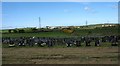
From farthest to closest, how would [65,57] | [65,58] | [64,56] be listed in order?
[64,56], [65,57], [65,58]

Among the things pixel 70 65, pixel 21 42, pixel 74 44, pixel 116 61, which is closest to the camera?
pixel 70 65

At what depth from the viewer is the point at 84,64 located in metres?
21.3

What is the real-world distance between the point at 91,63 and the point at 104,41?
22.2 metres

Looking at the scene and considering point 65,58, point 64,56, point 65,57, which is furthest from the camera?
point 64,56

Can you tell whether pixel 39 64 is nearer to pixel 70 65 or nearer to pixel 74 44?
Answer: pixel 70 65

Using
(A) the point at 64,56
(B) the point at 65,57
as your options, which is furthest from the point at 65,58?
(A) the point at 64,56

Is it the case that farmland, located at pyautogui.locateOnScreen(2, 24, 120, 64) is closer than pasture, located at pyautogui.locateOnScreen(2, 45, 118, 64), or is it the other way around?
pasture, located at pyautogui.locateOnScreen(2, 45, 118, 64)

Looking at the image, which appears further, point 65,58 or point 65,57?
point 65,57

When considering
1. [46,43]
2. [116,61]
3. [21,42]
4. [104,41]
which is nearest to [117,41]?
[104,41]

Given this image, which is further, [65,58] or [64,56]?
[64,56]

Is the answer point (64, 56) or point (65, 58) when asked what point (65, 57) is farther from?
point (64, 56)

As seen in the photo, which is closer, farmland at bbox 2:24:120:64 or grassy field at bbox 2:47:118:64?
grassy field at bbox 2:47:118:64

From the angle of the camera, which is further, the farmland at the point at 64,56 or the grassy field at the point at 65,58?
the farmland at the point at 64,56

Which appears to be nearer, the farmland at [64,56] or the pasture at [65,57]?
the pasture at [65,57]
